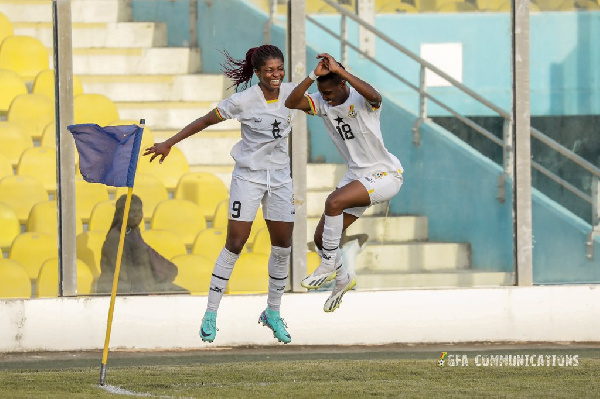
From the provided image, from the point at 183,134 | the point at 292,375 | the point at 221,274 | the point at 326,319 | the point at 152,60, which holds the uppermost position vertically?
the point at 152,60

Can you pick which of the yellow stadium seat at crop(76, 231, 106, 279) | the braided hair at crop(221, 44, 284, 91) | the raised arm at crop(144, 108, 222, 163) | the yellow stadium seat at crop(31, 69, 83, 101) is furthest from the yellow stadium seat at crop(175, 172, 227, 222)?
the raised arm at crop(144, 108, 222, 163)

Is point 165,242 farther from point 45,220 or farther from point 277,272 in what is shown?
point 277,272

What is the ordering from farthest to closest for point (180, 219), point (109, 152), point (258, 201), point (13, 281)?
point (180, 219)
point (13, 281)
point (258, 201)
point (109, 152)

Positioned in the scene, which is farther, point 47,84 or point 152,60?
point 152,60

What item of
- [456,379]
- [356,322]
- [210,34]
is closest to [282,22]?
[210,34]

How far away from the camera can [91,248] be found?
12492 mm

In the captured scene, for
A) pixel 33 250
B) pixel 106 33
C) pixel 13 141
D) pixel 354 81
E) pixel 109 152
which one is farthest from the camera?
pixel 106 33

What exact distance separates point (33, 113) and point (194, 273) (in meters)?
2.07

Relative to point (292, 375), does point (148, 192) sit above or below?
above

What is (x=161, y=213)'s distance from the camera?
12695 millimetres

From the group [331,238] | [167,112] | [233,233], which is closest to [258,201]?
[233,233]

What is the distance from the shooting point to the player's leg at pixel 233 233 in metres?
9.84

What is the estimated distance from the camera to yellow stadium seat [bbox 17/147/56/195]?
491 inches

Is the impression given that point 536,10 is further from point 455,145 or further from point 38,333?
point 38,333
